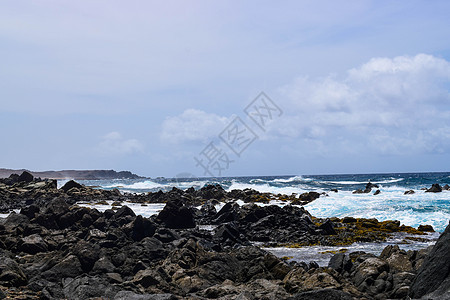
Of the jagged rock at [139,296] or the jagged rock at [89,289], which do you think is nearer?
the jagged rock at [139,296]

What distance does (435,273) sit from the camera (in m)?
9.79

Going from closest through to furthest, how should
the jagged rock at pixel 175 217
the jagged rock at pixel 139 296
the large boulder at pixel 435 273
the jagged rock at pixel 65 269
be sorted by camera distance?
1. the large boulder at pixel 435 273
2. the jagged rock at pixel 139 296
3. the jagged rock at pixel 65 269
4. the jagged rock at pixel 175 217

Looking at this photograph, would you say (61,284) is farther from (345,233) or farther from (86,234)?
(345,233)

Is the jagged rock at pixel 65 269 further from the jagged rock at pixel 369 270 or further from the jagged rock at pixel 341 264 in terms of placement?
the jagged rock at pixel 369 270

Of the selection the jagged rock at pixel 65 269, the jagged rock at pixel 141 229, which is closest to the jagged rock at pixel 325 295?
the jagged rock at pixel 65 269

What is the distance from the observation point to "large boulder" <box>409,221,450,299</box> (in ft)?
31.4

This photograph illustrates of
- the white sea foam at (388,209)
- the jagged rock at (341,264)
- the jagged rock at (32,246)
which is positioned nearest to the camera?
the jagged rock at (341,264)

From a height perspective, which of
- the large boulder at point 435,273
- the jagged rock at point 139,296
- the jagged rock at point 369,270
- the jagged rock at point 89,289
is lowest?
the jagged rock at point 89,289

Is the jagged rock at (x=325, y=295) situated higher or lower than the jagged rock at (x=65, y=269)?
higher

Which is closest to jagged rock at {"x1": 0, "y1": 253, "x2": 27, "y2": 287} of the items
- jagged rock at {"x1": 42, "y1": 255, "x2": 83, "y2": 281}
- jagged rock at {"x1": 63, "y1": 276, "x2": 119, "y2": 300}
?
jagged rock at {"x1": 42, "y1": 255, "x2": 83, "y2": 281}

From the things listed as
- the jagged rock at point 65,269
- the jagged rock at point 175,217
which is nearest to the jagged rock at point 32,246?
the jagged rock at point 65,269

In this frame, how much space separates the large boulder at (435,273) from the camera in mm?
9570

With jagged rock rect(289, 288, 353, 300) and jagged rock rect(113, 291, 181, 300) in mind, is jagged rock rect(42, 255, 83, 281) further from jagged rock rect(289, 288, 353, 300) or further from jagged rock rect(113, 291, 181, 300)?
jagged rock rect(289, 288, 353, 300)

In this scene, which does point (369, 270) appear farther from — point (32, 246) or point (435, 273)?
point (32, 246)
